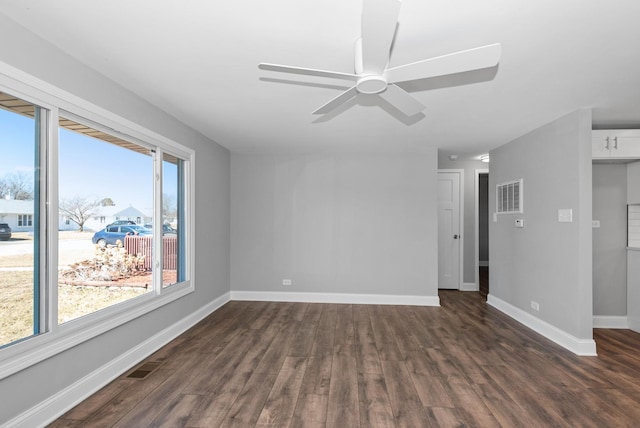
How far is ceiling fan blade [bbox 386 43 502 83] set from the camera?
1549 millimetres

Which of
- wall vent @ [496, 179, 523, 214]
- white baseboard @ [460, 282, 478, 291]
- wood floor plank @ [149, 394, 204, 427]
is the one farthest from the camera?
white baseboard @ [460, 282, 478, 291]

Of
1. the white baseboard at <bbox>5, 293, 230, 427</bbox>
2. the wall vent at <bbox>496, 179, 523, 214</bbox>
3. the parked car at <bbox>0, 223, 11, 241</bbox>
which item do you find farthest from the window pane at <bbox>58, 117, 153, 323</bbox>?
the wall vent at <bbox>496, 179, 523, 214</bbox>

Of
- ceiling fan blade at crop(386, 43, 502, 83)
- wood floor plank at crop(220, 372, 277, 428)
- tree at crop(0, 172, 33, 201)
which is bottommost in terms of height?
wood floor plank at crop(220, 372, 277, 428)

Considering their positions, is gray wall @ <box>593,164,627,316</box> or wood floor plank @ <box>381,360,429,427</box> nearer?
wood floor plank @ <box>381,360,429,427</box>

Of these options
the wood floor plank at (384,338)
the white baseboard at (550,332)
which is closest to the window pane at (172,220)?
the wood floor plank at (384,338)

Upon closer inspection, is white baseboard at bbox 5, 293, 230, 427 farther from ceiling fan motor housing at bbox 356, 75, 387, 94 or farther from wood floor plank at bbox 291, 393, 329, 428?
ceiling fan motor housing at bbox 356, 75, 387, 94

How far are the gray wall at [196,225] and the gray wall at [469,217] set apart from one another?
4161 mm

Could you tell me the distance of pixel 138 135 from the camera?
9.34 ft

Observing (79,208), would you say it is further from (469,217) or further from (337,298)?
(469,217)

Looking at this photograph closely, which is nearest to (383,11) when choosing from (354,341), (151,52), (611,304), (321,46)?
(321,46)

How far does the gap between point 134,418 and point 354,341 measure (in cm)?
A: 210

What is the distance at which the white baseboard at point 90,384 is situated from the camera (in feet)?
6.21

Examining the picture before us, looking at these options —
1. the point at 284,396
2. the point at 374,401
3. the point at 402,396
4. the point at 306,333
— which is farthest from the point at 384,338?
the point at 284,396

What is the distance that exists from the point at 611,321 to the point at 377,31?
15.0 feet
